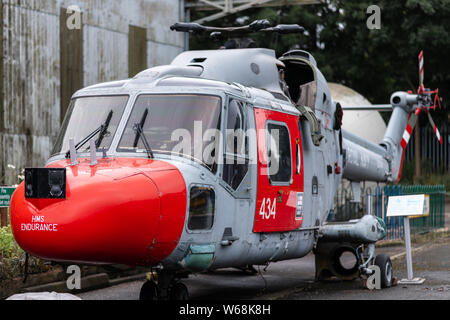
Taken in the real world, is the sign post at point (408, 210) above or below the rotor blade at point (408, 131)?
below

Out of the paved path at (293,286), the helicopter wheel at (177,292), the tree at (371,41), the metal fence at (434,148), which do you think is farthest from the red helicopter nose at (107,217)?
the metal fence at (434,148)

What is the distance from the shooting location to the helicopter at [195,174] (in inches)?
300

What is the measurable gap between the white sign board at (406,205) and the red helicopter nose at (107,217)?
16.9 ft

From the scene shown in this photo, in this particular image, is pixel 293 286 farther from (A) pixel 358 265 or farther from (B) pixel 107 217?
(B) pixel 107 217

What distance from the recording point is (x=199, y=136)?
342 inches

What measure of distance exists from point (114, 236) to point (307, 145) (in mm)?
4198

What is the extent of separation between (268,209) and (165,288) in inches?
67.2

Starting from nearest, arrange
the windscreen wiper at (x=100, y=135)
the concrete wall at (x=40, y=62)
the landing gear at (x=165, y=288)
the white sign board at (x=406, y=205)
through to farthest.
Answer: the windscreen wiper at (x=100, y=135)
the landing gear at (x=165, y=288)
the white sign board at (x=406, y=205)
the concrete wall at (x=40, y=62)

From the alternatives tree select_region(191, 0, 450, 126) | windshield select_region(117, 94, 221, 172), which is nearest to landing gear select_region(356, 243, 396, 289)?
windshield select_region(117, 94, 221, 172)

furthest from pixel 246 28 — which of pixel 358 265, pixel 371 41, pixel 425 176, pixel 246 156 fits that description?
pixel 425 176

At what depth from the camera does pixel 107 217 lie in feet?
24.6

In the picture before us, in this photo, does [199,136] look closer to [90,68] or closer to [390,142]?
[390,142]

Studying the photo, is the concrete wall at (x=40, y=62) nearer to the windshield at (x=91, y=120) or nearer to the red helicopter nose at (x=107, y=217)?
the windshield at (x=91, y=120)
